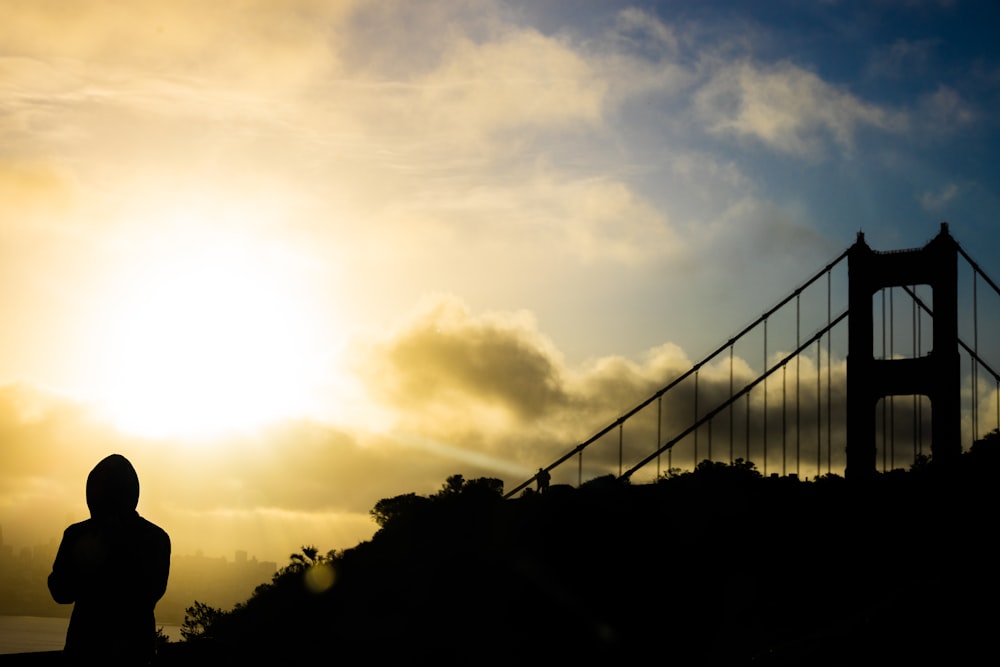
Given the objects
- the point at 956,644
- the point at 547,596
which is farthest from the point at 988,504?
the point at 956,644

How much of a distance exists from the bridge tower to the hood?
45.4m

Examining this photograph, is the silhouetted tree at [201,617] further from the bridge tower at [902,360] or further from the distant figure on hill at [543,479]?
the bridge tower at [902,360]

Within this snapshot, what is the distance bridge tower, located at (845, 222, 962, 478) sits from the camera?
155 ft

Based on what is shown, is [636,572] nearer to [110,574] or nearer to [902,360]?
[902,360]

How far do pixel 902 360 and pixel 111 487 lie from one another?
46866 millimetres

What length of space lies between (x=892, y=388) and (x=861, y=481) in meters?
4.71

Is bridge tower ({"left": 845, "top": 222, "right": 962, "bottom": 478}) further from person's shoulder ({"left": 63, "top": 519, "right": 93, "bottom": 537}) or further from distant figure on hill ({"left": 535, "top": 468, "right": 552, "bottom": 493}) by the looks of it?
person's shoulder ({"left": 63, "top": 519, "right": 93, "bottom": 537})

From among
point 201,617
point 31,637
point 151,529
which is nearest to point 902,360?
point 201,617

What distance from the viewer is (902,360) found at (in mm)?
48688

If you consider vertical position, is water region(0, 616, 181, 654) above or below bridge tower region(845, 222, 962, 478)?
below

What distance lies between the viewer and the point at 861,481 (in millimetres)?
47000

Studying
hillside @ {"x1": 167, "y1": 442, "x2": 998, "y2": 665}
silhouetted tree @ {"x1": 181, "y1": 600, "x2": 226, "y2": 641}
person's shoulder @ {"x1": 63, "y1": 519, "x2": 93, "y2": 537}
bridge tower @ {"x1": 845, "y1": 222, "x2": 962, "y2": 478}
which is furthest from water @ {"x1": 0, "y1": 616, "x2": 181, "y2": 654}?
person's shoulder @ {"x1": 63, "y1": 519, "x2": 93, "y2": 537}

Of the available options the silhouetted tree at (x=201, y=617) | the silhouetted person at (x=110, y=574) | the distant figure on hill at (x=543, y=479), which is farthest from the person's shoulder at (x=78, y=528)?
the silhouetted tree at (x=201, y=617)

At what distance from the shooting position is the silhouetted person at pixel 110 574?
21.6 ft
